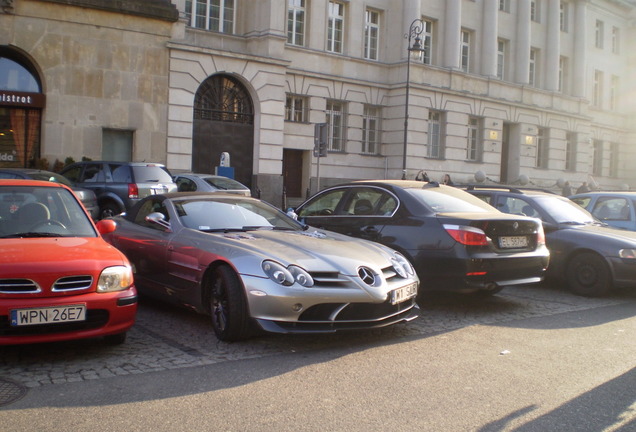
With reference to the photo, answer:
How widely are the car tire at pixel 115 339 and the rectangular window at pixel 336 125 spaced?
82.4ft

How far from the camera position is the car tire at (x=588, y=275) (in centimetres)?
980

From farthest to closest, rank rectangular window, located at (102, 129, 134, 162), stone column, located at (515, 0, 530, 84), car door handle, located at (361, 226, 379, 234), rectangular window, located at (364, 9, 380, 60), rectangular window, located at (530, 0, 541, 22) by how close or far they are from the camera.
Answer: rectangular window, located at (530, 0, 541, 22) < stone column, located at (515, 0, 530, 84) < rectangular window, located at (364, 9, 380, 60) < rectangular window, located at (102, 129, 134, 162) < car door handle, located at (361, 226, 379, 234)

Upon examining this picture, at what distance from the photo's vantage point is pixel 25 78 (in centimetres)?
2209

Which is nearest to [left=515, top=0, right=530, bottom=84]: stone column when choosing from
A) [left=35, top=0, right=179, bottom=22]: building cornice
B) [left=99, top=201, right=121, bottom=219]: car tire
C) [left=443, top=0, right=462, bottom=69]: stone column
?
[left=443, top=0, right=462, bottom=69]: stone column

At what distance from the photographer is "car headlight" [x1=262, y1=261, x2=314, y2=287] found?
233 inches

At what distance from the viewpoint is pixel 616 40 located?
1918 inches

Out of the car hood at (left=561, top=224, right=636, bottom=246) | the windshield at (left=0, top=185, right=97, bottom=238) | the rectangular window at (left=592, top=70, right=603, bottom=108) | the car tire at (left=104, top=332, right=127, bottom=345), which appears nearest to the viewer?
the car tire at (left=104, top=332, right=127, bottom=345)

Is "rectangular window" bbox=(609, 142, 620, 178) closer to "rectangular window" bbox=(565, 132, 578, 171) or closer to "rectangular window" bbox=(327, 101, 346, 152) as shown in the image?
"rectangular window" bbox=(565, 132, 578, 171)

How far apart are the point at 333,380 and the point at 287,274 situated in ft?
3.71

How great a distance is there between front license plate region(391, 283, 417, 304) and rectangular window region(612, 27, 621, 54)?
4826 cm

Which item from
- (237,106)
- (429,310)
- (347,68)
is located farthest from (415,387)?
(347,68)

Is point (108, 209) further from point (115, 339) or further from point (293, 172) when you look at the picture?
point (293, 172)

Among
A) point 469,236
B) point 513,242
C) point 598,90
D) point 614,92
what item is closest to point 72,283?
point 469,236

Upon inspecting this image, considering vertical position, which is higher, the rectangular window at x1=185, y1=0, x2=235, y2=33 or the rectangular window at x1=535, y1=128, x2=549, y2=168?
the rectangular window at x1=185, y1=0, x2=235, y2=33
